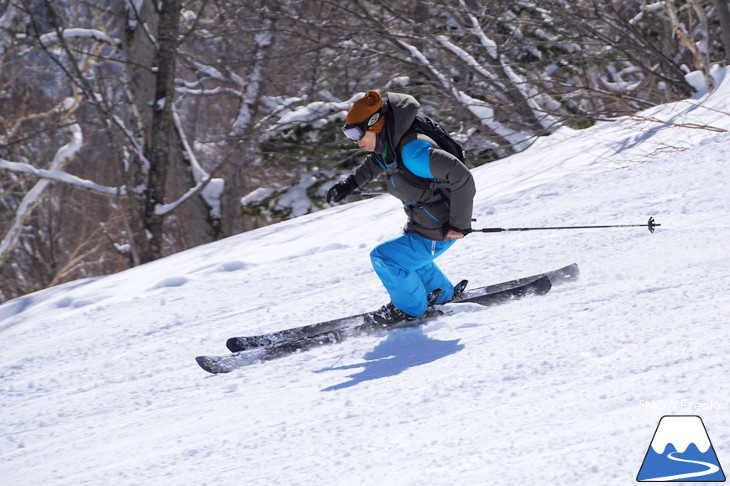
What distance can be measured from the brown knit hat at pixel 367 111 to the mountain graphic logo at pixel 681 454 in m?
2.03

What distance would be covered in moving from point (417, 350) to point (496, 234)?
238cm

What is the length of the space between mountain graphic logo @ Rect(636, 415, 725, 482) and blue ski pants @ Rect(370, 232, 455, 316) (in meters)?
1.84

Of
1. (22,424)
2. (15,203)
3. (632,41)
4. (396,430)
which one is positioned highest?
(15,203)

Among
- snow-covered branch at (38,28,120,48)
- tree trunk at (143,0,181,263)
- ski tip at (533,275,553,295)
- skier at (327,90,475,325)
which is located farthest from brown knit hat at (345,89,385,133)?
snow-covered branch at (38,28,120,48)

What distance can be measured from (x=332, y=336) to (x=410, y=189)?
0.94 meters

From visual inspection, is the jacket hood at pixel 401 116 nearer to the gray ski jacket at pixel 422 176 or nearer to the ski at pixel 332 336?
the gray ski jacket at pixel 422 176

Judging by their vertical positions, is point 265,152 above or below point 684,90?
above

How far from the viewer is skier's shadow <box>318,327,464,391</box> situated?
11.0 ft

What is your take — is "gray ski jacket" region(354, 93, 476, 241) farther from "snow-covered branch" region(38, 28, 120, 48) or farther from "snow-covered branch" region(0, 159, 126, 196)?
"snow-covered branch" region(38, 28, 120, 48)

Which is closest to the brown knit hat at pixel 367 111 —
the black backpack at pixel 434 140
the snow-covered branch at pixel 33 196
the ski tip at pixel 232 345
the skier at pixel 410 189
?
the skier at pixel 410 189

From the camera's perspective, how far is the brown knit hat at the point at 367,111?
3596 millimetres

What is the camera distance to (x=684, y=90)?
966 centimetres

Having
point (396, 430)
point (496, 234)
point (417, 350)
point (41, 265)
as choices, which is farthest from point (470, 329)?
point (41, 265)

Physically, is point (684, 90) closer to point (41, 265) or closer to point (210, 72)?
point (210, 72)
